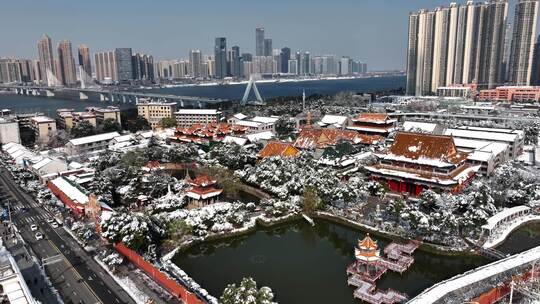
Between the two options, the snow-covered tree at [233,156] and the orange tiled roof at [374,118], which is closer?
the snow-covered tree at [233,156]

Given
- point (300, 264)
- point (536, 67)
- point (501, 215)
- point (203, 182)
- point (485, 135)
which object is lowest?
point (300, 264)

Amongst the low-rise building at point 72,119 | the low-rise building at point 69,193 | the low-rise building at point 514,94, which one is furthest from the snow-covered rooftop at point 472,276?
the low-rise building at point 514,94

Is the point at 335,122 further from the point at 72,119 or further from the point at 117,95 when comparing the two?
the point at 117,95

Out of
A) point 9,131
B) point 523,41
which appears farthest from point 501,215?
point 523,41

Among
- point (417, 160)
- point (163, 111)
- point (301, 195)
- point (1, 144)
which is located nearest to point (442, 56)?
point (163, 111)

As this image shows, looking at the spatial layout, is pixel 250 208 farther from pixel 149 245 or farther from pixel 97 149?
pixel 97 149

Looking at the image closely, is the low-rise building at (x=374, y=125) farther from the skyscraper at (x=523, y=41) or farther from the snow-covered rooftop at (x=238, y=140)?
the skyscraper at (x=523, y=41)
